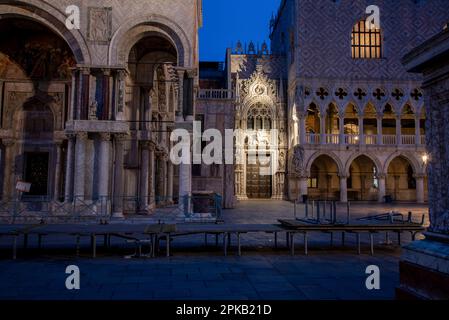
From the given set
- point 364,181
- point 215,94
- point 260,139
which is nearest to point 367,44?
point 364,181

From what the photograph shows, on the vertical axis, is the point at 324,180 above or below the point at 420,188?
above

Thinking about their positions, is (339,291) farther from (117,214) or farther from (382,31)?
(382,31)

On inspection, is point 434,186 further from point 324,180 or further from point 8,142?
point 324,180

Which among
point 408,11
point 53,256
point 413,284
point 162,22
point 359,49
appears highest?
point 408,11

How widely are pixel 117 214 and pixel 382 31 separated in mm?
33834

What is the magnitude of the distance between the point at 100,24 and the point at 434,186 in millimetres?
14819

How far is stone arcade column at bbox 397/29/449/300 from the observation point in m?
3.76

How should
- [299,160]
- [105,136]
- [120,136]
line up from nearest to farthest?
[105,136]
[120,136]
[299,160]

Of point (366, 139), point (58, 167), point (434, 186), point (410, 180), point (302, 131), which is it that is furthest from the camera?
point (410, 180)

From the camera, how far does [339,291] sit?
5.08 meters

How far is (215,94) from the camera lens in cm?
3216

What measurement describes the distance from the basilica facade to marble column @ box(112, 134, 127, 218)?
56 millimetres

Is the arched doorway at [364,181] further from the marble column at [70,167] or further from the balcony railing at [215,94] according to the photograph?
the marble column at [70,167]
